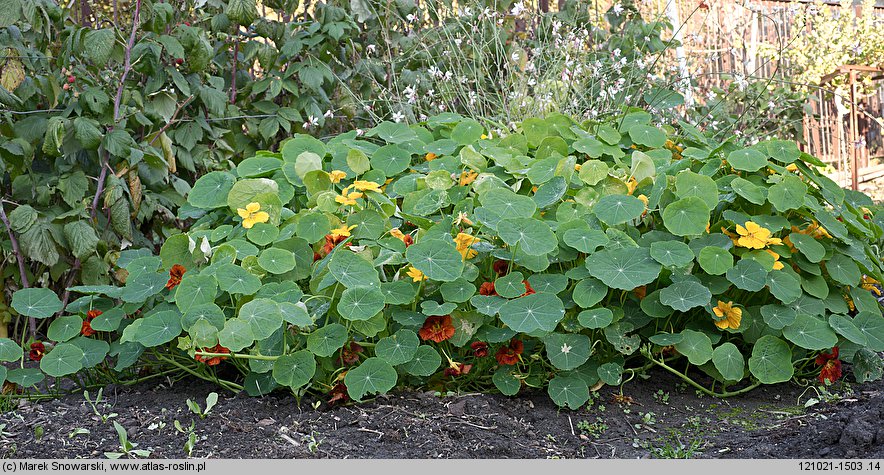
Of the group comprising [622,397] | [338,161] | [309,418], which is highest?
[338,161]

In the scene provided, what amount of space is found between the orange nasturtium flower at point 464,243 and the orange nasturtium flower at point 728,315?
0.70m

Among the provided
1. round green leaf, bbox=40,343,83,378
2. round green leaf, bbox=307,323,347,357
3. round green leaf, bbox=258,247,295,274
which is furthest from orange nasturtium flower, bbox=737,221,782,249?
round green leaf, bbox=40,343,83,378

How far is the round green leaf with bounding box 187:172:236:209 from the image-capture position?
8.48 ft

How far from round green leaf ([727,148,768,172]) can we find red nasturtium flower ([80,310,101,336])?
201 centimetres

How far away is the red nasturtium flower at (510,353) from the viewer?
2125 mm

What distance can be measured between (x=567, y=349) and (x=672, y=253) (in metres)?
0.40

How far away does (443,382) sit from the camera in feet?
7.25
